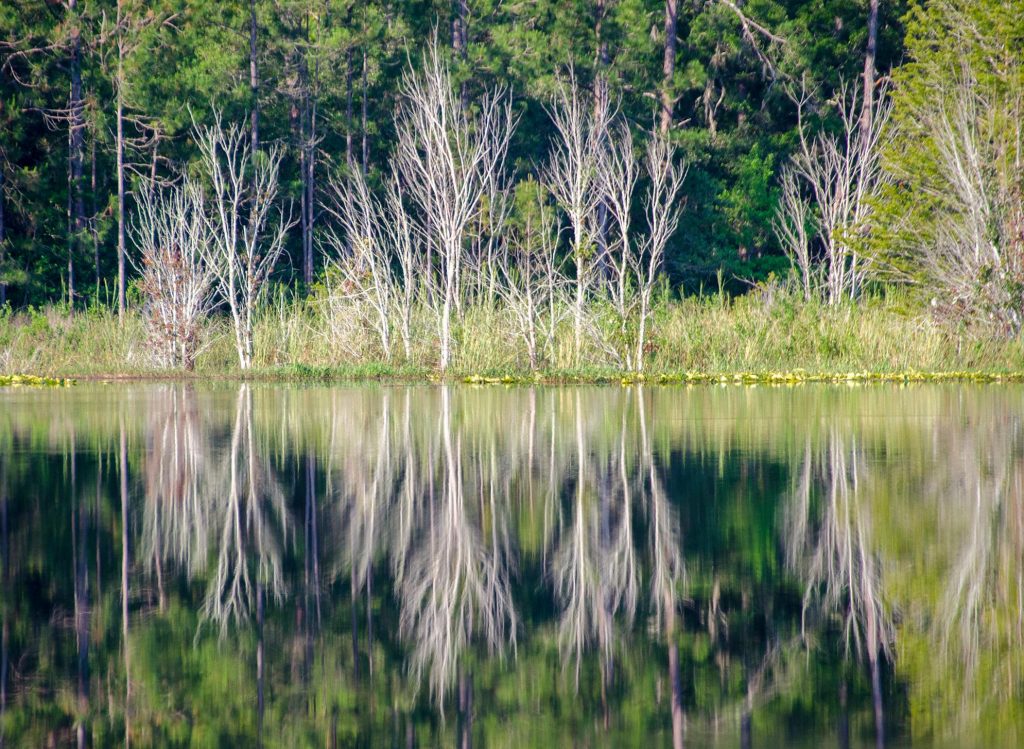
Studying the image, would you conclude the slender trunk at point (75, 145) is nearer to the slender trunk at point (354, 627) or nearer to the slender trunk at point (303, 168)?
the slender trunk at point (303, 168)

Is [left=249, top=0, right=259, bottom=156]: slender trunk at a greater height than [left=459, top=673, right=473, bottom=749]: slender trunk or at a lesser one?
greater

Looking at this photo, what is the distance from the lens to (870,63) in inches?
1737

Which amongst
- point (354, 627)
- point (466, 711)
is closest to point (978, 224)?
point (354, 627)

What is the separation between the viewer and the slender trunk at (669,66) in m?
43.9

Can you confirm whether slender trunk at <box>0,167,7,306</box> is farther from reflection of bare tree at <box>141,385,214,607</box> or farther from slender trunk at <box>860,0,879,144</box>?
slender trunk at <box>860,0,879,144</box>

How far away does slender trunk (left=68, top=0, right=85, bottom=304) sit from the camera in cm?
3794

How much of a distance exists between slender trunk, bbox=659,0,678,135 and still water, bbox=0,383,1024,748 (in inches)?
1277

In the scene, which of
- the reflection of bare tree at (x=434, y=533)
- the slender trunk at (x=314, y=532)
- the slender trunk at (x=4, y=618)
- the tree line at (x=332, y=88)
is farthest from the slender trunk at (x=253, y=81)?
the slender trunk at (x=4, y=618)

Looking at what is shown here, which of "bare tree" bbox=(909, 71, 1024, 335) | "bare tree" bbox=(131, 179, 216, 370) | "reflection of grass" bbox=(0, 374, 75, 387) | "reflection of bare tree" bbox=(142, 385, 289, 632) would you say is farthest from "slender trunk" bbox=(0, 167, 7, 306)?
"reflection of bare tree" bbox=(142, 385, 289, 632)

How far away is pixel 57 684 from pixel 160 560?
2367 millimetres

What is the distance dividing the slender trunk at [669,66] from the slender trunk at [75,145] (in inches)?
699

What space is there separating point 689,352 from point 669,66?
21029 millimetres

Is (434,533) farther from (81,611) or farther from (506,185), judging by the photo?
(506,185)

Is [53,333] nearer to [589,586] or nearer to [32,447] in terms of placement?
[32,447]
